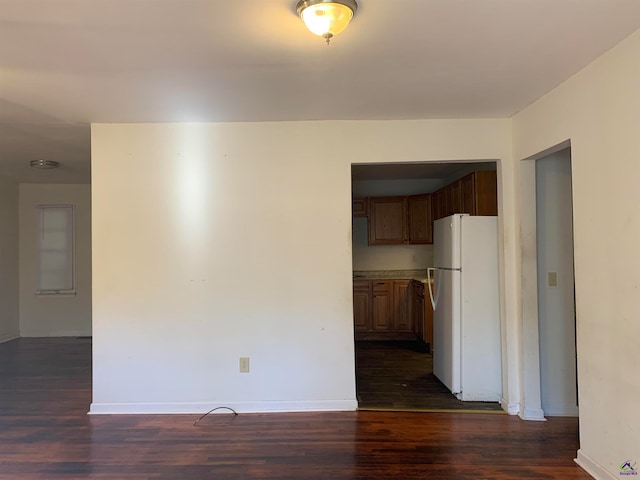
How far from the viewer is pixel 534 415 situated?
293 centimetres

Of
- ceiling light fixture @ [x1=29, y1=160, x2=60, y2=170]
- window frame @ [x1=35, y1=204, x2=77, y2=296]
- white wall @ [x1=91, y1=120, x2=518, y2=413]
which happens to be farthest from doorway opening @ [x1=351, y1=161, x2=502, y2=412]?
window frame @ [x1=35, y1=204, x2=77, y2=296]

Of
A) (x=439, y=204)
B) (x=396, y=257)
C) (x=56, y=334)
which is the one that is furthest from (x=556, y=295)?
(x=56, y=334)

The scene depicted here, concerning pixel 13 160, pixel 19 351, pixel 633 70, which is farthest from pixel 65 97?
pixel 19 351

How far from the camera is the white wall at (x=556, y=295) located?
3002 mm

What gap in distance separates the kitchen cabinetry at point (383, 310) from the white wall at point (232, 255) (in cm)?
224

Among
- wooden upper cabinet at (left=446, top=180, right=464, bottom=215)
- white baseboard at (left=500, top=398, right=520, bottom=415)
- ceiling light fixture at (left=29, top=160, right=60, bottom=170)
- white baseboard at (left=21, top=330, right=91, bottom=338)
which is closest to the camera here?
white baseboard at (left=500, top=398, right=520, bottom=415)

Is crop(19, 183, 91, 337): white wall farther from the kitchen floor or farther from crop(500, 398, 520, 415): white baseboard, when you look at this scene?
crop(500, 398, 520, 415): white baseboard

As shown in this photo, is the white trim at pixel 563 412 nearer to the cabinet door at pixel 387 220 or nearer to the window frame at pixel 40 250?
the cabinet door at pixel 387 220

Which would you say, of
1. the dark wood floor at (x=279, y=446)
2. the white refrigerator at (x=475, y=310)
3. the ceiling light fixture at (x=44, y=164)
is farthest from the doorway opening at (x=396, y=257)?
the ceiling light fixture at (x=44, y=164)

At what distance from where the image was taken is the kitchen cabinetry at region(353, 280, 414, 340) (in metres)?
5.30

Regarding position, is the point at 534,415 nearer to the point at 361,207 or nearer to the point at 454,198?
the point at 454,198

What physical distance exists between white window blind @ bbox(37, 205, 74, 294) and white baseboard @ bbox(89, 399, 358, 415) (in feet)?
11.8

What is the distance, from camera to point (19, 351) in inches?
198

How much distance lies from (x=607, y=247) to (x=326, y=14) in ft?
5.98
